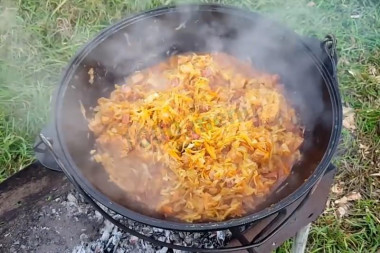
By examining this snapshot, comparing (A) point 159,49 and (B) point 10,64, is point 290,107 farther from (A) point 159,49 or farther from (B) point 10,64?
(B) point 10,64

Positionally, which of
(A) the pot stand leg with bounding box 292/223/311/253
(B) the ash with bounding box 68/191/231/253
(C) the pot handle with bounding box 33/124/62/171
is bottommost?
(A) the pot stand leg with bounding box 292/223/311/253

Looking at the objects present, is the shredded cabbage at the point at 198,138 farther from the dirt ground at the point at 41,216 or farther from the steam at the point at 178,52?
the dirt ground at the point at 41,216

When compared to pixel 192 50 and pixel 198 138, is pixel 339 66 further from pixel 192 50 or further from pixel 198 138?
pixel 198 138

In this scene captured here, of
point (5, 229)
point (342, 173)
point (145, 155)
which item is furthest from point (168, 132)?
point (342, 173)

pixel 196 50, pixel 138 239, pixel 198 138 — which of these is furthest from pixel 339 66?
pixel 138 239

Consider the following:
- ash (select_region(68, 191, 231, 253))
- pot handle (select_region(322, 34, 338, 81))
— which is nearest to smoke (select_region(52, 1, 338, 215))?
pot handle (select_region(322, 34, 338, 81))

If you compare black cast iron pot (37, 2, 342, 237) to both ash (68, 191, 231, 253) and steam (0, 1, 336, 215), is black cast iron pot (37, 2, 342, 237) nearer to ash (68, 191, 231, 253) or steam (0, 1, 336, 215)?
steam (0, 1, 336, 215)

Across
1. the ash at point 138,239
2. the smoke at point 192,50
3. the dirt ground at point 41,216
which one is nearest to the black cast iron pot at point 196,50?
the smoke at point 192,50

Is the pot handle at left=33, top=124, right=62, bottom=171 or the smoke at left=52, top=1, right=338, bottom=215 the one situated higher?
the smoke at left=52, top=1, right=338, bottom=215
